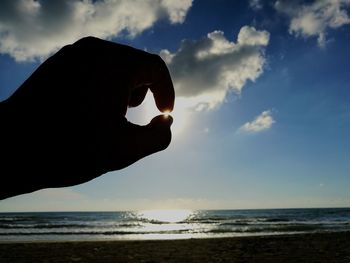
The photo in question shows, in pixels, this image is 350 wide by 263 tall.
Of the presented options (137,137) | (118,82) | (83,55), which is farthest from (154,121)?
(83,55)

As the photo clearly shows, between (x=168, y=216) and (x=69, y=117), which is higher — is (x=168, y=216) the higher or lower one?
the lower one

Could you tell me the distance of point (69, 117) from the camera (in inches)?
47.7

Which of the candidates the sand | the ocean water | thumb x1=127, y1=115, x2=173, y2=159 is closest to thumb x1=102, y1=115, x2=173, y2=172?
thumb x1=127, y1=115, x2=173, y2=159

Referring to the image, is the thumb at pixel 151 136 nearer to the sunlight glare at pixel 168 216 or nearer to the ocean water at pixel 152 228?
the ocean water at pixel 152 228

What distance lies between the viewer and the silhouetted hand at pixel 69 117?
1.19 meters

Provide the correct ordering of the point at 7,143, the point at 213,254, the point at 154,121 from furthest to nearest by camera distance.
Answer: the point at 213,254, the point at 154,121, the point at 7,143

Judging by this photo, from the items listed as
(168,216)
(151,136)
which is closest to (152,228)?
(151,136)

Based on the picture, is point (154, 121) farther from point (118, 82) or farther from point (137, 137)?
point (118, 82)

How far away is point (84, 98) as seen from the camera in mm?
1204

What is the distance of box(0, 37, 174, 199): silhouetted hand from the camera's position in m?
1.19

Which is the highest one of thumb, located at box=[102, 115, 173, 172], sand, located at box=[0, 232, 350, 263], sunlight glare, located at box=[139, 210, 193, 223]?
thumb, located at box=[102, 115, 173, 172]

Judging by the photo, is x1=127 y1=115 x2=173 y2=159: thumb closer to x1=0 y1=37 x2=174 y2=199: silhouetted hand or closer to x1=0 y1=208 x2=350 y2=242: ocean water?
x1=0 y1=37 x2=174 y2=199: silhouetted hand

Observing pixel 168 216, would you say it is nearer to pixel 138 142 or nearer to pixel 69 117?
pixel 138 142

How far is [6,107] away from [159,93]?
0.50 m
